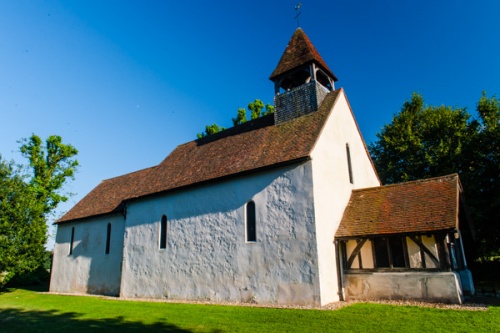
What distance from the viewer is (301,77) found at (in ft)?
61.0

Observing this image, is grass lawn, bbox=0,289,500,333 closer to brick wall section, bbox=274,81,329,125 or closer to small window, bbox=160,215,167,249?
small window, bbox=160,215,167,249

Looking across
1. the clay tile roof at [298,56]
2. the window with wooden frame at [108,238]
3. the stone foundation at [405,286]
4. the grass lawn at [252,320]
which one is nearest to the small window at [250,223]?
the grass lawn at [252,320]

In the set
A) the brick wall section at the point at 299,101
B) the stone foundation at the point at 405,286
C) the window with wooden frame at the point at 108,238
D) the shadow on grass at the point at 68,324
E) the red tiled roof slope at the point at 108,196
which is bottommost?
the shadow on grass at the point at 68,324

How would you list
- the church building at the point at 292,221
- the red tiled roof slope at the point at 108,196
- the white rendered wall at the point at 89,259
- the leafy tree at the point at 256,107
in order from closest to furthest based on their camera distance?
the church building at the point at 292,221 → the white rendered wall at the point at 89,259 → the red tiled roof slope at the point at 108,196 → the leafy tree at the point at 256,107

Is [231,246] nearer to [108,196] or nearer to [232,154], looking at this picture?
[232,154]

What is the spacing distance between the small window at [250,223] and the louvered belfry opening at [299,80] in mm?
5330

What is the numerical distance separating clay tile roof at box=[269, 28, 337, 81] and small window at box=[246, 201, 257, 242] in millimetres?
7899

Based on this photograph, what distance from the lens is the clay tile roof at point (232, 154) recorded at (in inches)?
563

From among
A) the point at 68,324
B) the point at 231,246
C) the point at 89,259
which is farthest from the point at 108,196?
the point at 68,324

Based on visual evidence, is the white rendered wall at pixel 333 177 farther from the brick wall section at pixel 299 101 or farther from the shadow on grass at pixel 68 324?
the shadow on grass at pixel 68 324

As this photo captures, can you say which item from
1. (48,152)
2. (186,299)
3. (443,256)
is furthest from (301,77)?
(48,152)

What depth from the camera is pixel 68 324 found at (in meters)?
10.2

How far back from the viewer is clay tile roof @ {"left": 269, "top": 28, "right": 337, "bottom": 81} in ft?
56.7

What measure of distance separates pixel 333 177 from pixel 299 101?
186 inches
